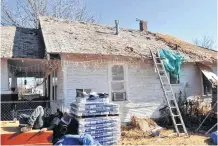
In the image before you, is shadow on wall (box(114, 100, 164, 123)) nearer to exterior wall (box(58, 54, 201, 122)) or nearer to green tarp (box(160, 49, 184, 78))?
exterior wall (box(58, 54, 201, 122))

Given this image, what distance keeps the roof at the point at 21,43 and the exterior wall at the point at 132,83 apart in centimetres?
173

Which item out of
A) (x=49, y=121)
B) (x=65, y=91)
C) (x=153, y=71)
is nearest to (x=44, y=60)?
(x=65, y=91)

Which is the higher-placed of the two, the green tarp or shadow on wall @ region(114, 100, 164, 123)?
the green tarp

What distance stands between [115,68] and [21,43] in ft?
14.8

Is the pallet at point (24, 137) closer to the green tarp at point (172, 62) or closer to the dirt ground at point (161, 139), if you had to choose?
the dirt ground at point (161, 139)

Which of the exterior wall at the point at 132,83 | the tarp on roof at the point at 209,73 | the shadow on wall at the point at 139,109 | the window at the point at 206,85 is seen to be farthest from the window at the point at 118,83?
the window at the point at 206,85

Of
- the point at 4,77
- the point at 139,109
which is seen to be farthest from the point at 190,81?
the point at 4,77

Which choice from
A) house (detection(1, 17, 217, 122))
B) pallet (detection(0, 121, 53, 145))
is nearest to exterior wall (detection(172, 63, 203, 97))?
house (detection(1, 17, 217, 122))

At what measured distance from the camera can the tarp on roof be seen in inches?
505

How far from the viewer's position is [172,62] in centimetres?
1238

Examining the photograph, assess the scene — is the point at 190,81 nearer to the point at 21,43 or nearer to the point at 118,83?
the point at 118,83

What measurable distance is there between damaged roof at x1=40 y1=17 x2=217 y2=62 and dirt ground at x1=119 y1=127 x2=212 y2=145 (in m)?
3.48

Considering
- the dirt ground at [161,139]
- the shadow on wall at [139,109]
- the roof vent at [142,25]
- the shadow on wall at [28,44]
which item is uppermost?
the roof vent at [142,25]

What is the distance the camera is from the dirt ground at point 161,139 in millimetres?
8969
